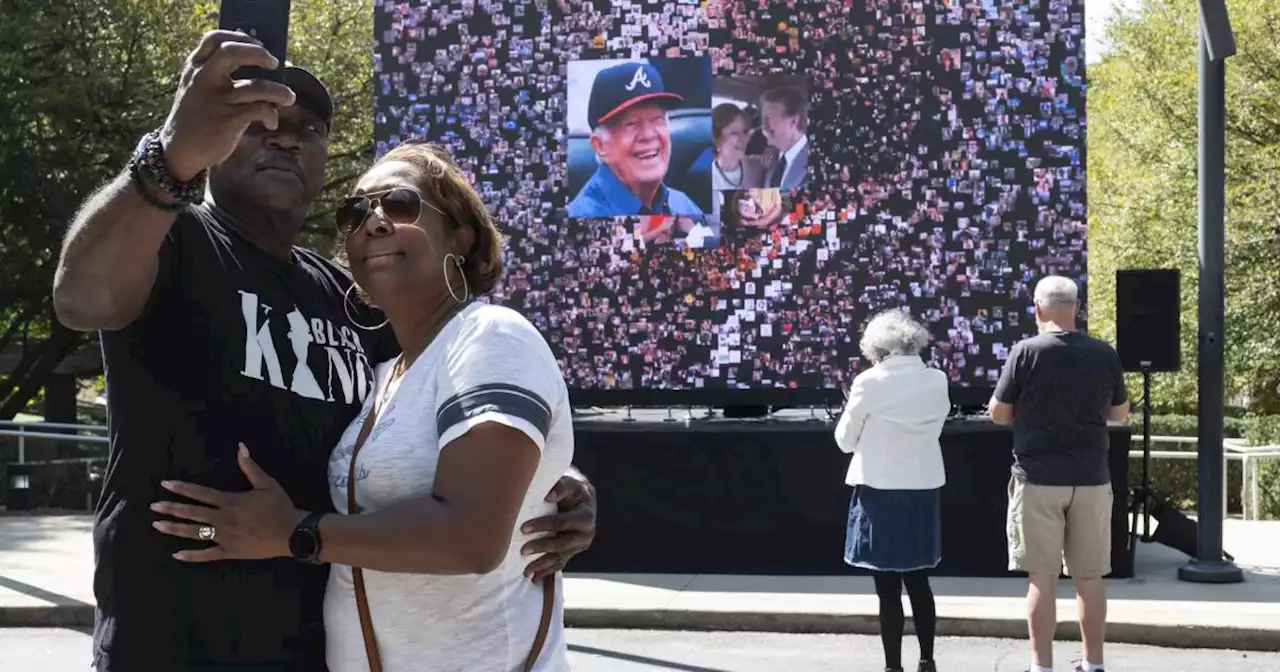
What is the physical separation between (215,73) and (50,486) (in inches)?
627

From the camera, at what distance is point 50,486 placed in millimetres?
16375

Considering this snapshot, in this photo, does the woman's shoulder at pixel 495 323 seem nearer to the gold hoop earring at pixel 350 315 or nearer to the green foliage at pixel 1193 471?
the gold hoop earring at pixel 350 315

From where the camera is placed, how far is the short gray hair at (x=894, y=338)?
23.2ft

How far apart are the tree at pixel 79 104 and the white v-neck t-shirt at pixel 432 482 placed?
16.9m

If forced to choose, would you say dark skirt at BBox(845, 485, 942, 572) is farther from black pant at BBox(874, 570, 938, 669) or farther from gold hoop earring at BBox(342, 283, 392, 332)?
gold hoop earring at BBox(342, 283, 392, 332)

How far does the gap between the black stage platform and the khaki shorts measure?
3.71 meters

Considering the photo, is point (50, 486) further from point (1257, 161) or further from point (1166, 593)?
point (1257, 161)

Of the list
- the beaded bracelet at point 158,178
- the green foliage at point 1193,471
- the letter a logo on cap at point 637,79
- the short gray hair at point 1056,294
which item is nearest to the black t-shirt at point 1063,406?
the short gray hair at point 1056,294

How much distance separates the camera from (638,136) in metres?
11.2

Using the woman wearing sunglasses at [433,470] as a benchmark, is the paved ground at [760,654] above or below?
below

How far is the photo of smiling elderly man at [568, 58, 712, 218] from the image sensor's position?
36.7 ft

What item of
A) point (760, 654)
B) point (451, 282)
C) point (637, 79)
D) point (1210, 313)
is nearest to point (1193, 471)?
point (1210, 313)

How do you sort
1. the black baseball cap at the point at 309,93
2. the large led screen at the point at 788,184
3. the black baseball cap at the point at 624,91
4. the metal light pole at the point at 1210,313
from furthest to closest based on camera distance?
the black baseball cap at the point at 624,91, the large led screen at the point at 788,184, the metal light pole at the point at 1210,313, the black baseball cap at the point at 309,93

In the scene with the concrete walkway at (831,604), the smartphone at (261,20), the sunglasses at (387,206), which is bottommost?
the concrete walkway at (831,604)
